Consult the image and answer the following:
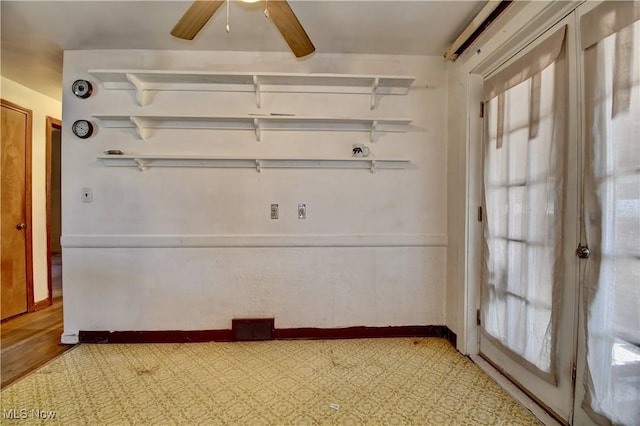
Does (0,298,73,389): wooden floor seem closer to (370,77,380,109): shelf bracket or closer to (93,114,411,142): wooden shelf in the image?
(93,114,411,142): wooden shelf

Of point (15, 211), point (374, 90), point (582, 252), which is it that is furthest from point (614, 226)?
point (15, 211)

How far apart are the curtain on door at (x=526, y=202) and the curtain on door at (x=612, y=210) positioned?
0.56ft

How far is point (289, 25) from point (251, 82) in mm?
962

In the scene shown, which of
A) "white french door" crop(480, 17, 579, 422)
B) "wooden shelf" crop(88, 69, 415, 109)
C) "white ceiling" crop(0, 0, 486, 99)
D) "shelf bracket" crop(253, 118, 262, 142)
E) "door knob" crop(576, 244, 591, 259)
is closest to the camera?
"door knob" crop(576, 244, 591, 259)

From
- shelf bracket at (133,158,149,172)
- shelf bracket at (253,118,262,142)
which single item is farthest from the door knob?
shelf bracket at (133,158,149,172)

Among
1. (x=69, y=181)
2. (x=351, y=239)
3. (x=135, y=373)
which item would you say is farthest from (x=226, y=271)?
(x=69, y=181)

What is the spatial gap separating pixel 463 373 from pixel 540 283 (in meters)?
0.81

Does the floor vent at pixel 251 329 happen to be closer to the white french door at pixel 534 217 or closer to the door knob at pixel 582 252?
the white french door at pixel 534 217

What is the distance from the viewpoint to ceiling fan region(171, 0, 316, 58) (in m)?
1.39

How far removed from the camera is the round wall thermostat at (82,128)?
2.39 m

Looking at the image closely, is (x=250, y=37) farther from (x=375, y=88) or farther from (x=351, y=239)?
(x=351, y=239)

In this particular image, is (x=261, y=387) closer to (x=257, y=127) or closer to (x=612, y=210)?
(x=257, y=127)

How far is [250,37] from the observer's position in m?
2.26

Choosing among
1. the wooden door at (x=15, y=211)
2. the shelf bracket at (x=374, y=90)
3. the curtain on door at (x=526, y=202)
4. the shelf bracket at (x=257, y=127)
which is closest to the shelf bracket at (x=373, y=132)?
the shelf bracket at (x=374, y=90)
